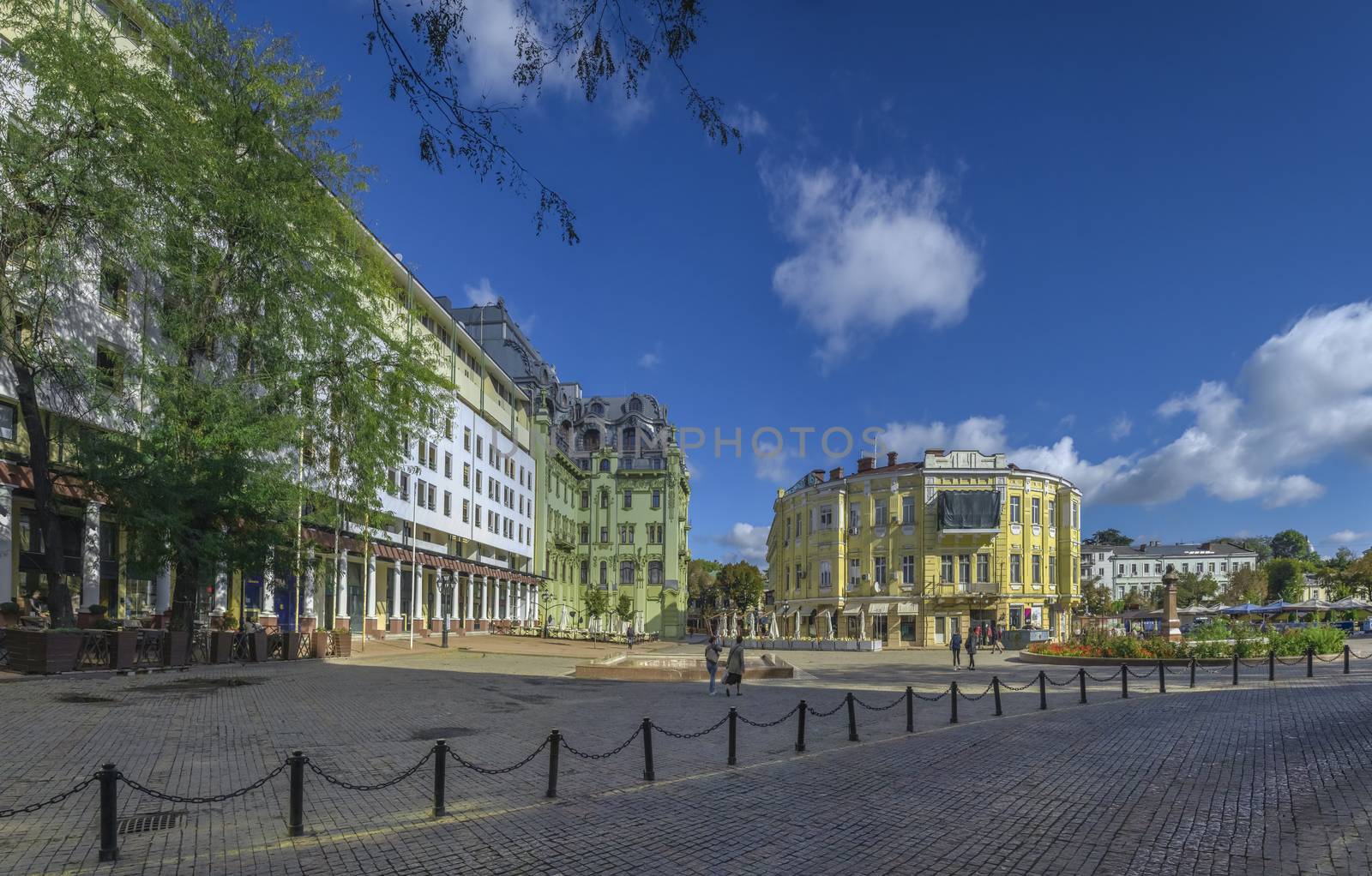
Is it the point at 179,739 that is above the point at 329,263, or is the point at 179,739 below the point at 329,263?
below

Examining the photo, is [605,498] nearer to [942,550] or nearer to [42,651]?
[942,550]

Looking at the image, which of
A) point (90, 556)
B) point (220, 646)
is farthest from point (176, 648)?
point (90, 556)

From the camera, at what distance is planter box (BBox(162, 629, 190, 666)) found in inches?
834

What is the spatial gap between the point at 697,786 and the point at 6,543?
20846 millimetres

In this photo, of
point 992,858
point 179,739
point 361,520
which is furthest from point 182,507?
point 992,858

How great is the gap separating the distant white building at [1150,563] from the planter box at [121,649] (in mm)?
141162

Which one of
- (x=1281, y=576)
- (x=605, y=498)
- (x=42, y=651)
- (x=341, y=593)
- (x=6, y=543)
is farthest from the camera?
(x=1281, y=576)

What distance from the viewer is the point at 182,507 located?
21094mm

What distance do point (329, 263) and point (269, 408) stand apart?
→ 4481 mm

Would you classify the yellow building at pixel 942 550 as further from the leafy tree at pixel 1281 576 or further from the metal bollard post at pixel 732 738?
the leafy tree at pixel 1281 576

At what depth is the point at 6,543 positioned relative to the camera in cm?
2195

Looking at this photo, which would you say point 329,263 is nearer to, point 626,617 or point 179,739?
point 179,739

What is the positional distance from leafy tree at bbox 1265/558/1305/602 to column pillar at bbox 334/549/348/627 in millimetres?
119861

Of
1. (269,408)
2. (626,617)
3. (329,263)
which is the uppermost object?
(329,263)
